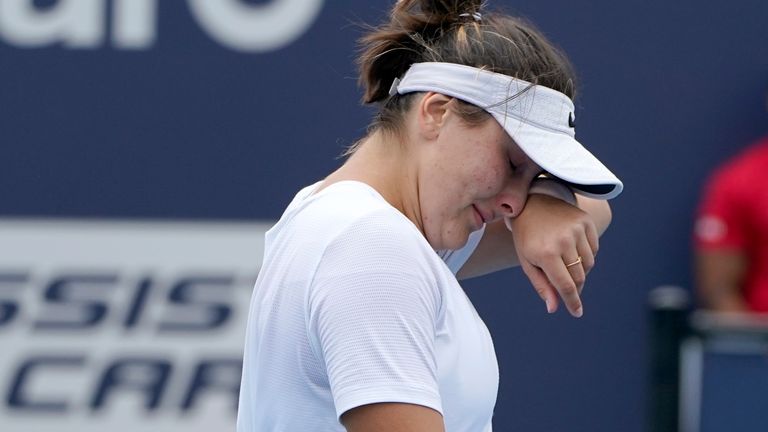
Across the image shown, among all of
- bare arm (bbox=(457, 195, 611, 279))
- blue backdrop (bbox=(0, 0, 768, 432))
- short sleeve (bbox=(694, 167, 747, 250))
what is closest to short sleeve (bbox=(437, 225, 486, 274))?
bare arm (bbox=(457, 195, 611, 279))

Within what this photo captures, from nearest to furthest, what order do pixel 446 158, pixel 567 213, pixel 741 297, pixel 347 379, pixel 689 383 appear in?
1. pixel 347 379
2. pixel 446 158
3. pixel 567 213
4. pixel 689 383
5. pixel 741 297

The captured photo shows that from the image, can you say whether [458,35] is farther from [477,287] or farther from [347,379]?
[477,287]

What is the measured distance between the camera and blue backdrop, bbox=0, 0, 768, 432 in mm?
3139

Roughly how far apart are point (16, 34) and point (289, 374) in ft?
6.95

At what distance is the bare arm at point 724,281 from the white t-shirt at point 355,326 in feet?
6.15

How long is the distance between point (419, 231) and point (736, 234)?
6.51ft

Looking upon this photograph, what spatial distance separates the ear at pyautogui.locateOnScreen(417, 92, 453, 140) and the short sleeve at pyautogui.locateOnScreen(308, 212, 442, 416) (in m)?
0.18

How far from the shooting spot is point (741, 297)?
3127 mm

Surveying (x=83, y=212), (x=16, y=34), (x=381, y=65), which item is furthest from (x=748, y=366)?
(x=16, y=34)

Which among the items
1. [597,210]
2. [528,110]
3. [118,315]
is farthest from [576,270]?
[118,315]

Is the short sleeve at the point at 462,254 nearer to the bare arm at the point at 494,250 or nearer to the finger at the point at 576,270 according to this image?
the bare arm at the point at 494,250

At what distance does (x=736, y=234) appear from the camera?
10.2 ft

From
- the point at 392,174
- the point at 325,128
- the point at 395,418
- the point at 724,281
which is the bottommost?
the point at 395,418

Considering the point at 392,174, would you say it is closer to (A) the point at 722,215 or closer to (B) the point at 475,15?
(B) the point at 475,15
